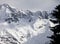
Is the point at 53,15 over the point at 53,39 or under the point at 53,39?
over

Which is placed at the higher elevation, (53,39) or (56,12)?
(56,12)

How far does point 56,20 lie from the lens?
1527 cm

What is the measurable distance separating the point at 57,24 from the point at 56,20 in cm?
24

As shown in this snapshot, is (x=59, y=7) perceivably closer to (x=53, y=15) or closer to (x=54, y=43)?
(x=53, y=15)

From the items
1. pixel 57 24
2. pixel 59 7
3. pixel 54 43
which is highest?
pixel 59 7

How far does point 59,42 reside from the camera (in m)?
15.0

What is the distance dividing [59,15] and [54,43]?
1.50 m

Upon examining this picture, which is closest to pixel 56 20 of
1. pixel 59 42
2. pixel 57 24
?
pixel 57 24

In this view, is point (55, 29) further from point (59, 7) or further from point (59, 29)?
point (59, 7)

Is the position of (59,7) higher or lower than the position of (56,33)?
higher

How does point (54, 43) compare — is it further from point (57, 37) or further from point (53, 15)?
point (53, 15)

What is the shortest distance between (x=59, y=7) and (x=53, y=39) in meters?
1.73

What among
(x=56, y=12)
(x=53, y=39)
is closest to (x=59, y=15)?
(x=56, y=12)

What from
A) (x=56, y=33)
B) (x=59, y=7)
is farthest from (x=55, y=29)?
(x=59, y=7)
